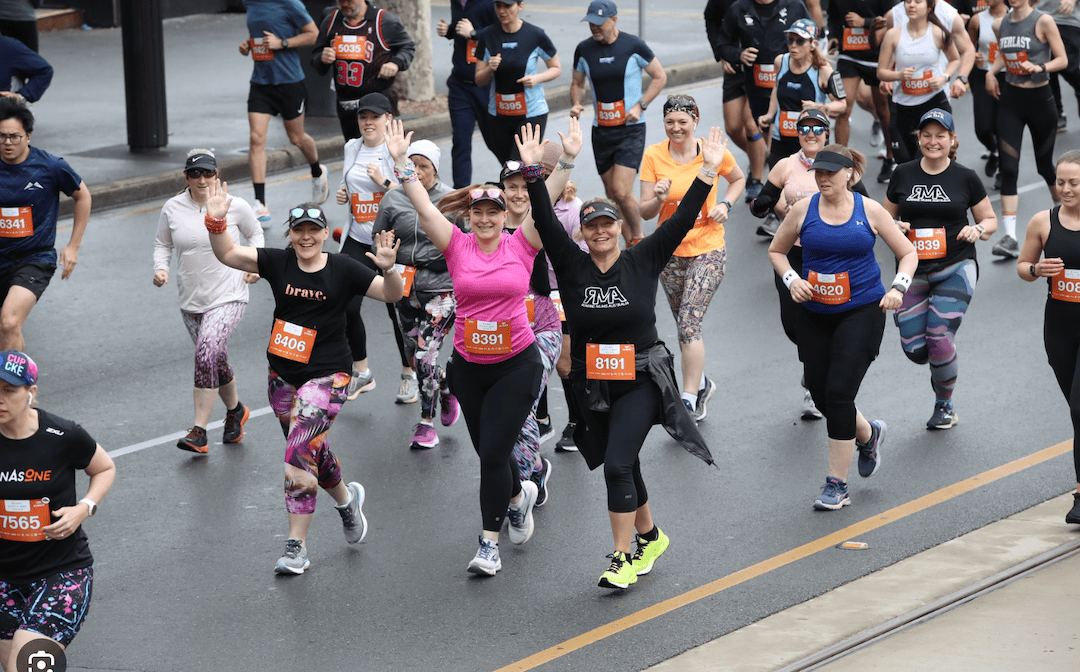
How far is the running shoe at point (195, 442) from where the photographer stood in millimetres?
8820

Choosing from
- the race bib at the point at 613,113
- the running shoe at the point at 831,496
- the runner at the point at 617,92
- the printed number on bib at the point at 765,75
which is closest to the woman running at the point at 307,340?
the running shoe at the point at 831,496

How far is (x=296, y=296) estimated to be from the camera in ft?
23.9

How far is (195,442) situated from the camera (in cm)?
883

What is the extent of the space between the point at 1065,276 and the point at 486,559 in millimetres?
3249

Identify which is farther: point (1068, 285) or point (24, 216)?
point (24, 216)

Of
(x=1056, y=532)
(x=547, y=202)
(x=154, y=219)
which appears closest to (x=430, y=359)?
(x=547, y=202)

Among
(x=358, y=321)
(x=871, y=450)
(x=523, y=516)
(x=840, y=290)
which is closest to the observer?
(x=523, y=516)

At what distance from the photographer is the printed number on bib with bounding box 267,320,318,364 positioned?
7.27m

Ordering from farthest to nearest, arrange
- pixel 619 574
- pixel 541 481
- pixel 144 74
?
pixel 144 74 → pixel 541 481 → pixel 619 574

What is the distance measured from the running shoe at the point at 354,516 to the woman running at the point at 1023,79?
708cm

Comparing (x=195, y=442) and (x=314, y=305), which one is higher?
(x=314, y=305)

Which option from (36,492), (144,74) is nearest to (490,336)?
(36,492)

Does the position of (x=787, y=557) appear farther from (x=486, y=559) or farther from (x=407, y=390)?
(x=407, y=390)

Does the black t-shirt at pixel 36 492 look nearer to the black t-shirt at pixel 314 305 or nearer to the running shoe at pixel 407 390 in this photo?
the black t-shirt at pixel 314 305
